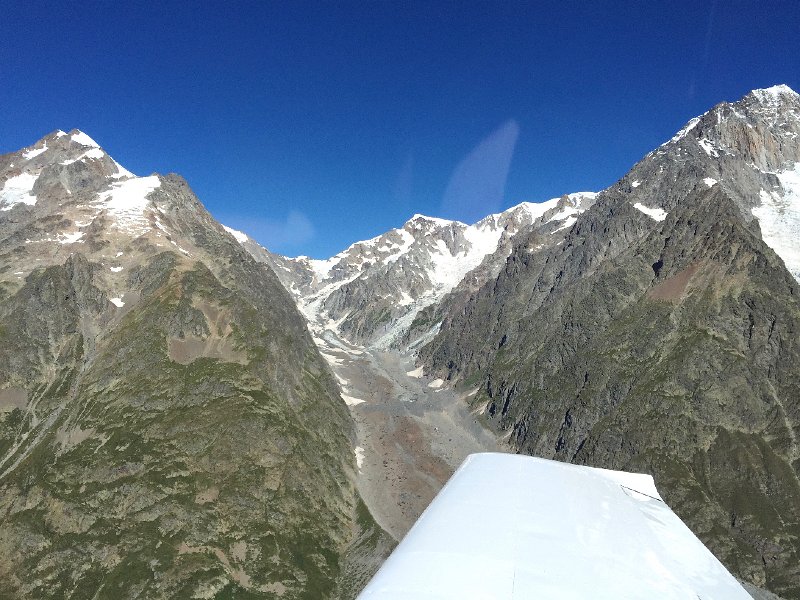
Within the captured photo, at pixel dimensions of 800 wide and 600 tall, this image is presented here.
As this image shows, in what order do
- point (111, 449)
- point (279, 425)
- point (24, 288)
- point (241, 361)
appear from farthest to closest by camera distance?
1. point (24, 288)
2. point (241, 361)
3. point (279, 425)
4. point (111, 449)

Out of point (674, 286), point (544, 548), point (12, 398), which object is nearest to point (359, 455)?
point (12, 398)

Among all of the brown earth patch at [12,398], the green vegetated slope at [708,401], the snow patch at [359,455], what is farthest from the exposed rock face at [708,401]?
the brown earth patch at [12,398]

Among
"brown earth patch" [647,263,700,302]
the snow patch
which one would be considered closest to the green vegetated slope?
"brown earth patch" [647,263,700,302]

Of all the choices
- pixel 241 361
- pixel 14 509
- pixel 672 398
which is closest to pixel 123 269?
pixel 241 361

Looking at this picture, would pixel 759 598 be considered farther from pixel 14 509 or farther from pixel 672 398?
pixel 14 509

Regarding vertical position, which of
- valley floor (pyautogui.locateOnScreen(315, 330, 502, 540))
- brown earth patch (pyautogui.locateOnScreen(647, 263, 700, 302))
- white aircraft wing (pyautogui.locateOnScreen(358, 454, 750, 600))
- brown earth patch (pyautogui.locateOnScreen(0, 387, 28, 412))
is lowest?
valley floor (pyautogui.locateOnScreen(315, 330, 502, 540))

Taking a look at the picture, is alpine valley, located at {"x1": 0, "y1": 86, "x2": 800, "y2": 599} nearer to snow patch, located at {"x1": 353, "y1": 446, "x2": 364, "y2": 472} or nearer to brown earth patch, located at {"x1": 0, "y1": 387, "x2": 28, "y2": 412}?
brown earth patch, located at {"x1": 0, "y1": 387, "x2": 28, "y2": 412}
